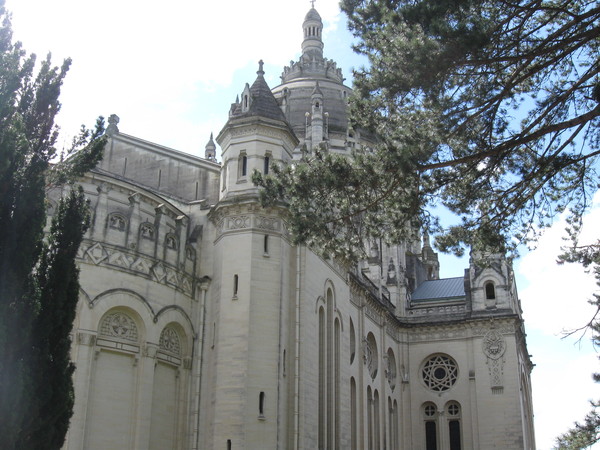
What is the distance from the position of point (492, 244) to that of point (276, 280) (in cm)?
1093

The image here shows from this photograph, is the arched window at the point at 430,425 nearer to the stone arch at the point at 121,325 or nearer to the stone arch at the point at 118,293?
the stone arch at the point at 118,293

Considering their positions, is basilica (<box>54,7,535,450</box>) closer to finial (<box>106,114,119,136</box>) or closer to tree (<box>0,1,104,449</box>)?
finial (<box>106,114,119,136</box>)

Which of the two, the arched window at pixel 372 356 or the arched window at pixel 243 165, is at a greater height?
the arched window at pixel 243 165

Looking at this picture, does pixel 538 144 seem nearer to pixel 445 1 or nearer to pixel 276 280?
pixel 445 1

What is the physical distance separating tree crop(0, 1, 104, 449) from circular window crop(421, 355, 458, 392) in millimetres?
33334

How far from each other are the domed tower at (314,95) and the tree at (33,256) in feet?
118

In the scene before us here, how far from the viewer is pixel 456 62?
16.1 metres

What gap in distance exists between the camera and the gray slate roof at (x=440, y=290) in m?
52.4

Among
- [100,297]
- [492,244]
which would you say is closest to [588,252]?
[492,244]


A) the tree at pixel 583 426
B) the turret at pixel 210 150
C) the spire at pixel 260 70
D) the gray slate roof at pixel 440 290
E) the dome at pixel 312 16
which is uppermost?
the dome at pixel 312 16

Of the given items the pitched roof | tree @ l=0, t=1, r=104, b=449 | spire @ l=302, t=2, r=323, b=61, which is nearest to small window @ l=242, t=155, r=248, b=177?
the pitched roof

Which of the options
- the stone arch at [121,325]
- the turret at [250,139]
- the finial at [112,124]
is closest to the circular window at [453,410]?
the turret at [250,139]

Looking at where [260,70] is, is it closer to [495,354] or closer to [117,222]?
[117,222]

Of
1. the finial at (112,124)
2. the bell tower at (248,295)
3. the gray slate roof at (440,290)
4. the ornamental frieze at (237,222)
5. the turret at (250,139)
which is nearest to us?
the bell tower at (248,295)
